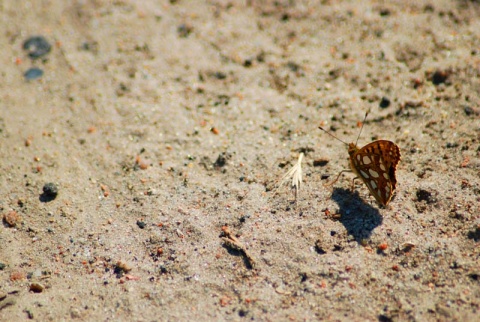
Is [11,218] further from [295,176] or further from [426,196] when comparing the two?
[426,196]

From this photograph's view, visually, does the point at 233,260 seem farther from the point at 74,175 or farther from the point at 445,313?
the point at 74,175

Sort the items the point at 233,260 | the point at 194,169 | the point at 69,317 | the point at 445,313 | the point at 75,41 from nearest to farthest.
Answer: the point at 445,313 → the point at 69,317 → the point at 233,260 → the point at 194,169 → the point at 75,41

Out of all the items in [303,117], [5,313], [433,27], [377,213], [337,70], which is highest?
[433,27]

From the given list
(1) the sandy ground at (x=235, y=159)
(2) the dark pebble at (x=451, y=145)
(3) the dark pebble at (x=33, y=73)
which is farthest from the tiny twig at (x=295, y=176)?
(3) the dark pebble at (x=33, y=73)

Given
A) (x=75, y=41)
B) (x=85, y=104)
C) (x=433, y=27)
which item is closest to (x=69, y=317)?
(x=85, y=104)

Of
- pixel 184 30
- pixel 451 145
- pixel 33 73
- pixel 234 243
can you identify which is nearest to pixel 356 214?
pixel 234 243

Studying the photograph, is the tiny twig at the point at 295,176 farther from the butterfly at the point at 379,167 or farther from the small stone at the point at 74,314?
the small stone at the point at 74,314
